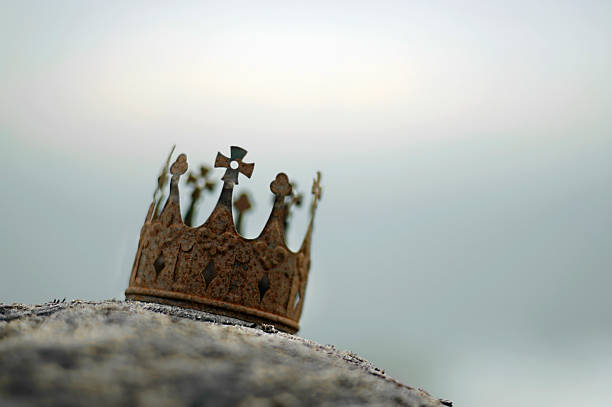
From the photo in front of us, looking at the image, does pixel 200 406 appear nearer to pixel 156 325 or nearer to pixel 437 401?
pixel 156 325

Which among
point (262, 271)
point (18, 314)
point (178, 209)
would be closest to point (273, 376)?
point (18, 314)

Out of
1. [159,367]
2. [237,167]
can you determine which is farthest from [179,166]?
[159,367]

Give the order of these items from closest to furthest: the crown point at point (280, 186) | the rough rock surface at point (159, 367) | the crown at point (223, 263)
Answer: the rough rock surface at point (159, 367)
the crown at point (223, 263)
the crown point at point (280, 186)

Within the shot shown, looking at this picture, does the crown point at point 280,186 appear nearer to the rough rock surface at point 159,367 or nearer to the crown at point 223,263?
the crown at point 223,263

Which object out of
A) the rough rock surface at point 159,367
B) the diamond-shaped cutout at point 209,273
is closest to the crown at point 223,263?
the diamond-shaped cutout at point 209,273

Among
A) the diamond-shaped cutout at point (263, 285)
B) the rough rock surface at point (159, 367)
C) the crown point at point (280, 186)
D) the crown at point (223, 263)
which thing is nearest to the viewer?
the rough rock surface at point (159, 367)

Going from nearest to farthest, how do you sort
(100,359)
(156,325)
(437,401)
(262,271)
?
(100,359) → (156,325) → (437,401) → (262,271)
